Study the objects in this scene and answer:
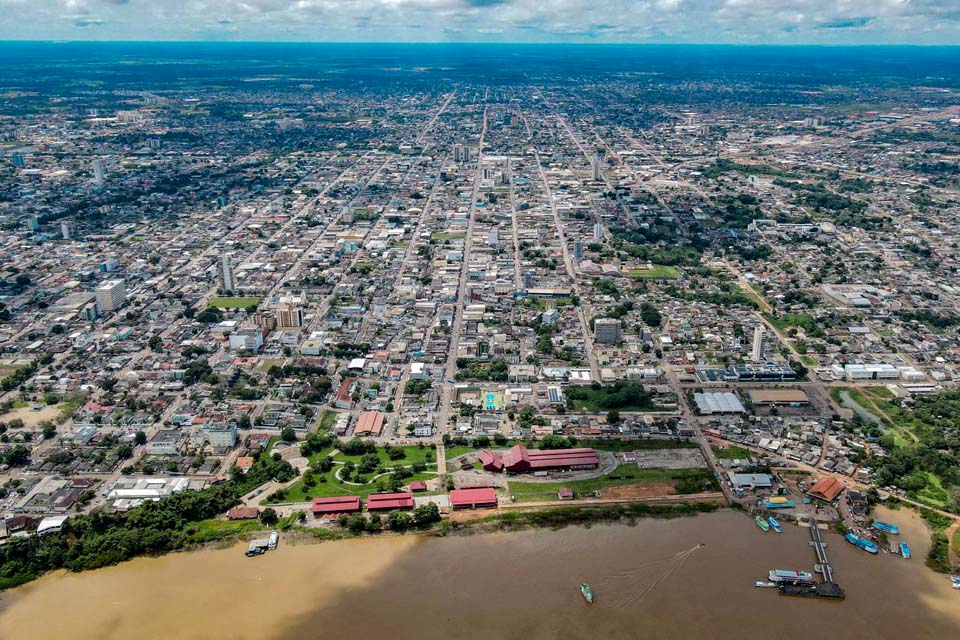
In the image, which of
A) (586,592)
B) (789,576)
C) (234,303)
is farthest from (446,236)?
Result: (789,576)

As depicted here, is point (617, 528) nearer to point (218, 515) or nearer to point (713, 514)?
point (713, 514)

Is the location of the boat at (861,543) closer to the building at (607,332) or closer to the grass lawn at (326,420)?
the building at (607,332)

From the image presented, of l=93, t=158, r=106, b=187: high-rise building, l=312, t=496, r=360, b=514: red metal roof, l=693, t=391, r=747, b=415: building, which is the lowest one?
l=312, t=496, r=360, b=514: red metal roof

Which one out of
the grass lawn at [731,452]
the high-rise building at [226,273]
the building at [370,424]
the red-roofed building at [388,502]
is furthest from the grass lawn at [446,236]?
the red-roofed building at [388,502]

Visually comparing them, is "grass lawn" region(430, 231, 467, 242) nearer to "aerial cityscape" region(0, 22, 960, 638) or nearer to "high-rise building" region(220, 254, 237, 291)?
"aerial cityscape" region(0, 22, 960, 638)

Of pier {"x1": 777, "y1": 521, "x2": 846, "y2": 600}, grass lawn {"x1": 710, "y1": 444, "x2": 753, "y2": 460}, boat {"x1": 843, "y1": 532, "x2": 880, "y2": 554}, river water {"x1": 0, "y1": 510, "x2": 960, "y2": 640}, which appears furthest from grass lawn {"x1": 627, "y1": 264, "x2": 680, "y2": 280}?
pier {"x1": 777, "y1": 521, "x2": 846, "y2": 600}

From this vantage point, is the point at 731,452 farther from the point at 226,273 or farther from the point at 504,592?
the point at 226,273
